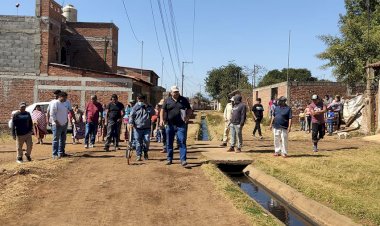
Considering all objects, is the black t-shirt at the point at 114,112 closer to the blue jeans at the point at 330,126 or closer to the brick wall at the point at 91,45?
the blue jeans at the point at 330,126

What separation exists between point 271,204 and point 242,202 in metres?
1.41

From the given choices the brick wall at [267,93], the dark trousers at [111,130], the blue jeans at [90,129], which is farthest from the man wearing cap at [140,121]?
the brick wall at [267,93]

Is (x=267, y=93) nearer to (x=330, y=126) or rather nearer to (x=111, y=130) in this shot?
(x=330, y=126)

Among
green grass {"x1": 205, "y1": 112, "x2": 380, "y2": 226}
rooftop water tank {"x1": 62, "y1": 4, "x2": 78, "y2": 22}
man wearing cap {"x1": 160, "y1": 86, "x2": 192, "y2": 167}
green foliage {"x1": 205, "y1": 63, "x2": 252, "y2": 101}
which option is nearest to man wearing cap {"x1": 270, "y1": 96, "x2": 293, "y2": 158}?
green grass {"x1": 205, "y1": 112, "x2": 380, "y2": 226}

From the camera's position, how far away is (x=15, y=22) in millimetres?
27953

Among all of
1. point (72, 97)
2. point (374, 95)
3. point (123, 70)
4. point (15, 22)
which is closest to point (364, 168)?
point (374, 95)

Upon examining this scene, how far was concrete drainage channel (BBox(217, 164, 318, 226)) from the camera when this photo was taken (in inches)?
274

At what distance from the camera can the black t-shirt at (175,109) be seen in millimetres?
10133

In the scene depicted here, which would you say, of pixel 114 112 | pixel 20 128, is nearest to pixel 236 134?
pixel 114 112

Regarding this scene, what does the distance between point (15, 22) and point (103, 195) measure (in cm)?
2397

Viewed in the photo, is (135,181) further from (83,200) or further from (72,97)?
(72,97)

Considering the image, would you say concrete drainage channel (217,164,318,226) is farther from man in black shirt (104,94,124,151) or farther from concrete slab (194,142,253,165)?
man in black shirt (104,94,124,151)

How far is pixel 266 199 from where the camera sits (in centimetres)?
842

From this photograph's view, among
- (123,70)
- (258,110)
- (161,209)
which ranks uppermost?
(123,70)
